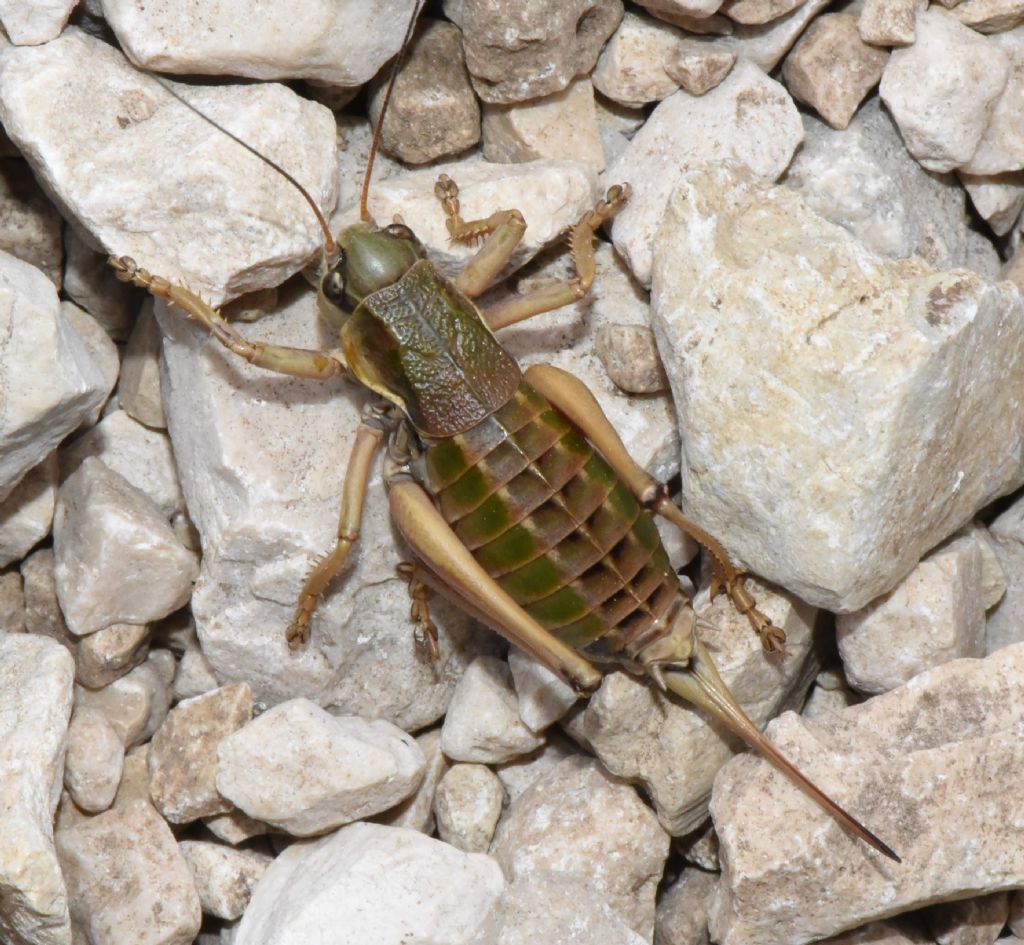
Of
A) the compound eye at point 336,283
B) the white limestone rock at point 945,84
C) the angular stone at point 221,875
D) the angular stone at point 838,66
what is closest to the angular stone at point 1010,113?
the white limestone rock at point 945,84

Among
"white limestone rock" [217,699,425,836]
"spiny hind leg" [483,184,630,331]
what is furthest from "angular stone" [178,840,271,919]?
"spiny hind leg" [483,184,630,331]

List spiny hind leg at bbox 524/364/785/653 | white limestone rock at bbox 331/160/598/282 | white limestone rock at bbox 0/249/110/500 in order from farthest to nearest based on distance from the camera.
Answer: white limestone rock at bbox 331/160/598/282 → spiny hind leg at bbox 524/364/785/653 → white limestone rock at bbox 0/249/110/500

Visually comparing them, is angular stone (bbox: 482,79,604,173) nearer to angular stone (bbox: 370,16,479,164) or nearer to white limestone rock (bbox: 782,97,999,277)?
angular stone (bbox: 370,16,479,164)

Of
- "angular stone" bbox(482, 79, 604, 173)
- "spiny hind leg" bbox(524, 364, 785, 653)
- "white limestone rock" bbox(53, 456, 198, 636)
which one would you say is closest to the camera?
"spiny hind leg" bbox(524, 364, 785, 653)

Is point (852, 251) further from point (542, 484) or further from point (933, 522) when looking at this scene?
point (542, 484)

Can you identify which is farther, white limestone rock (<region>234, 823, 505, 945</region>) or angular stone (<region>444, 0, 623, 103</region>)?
angular stone (<region>444, 0, 623, 103</region>)

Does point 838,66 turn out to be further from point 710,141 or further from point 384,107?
point 384,107

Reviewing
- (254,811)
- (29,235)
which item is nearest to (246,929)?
(254,811)
